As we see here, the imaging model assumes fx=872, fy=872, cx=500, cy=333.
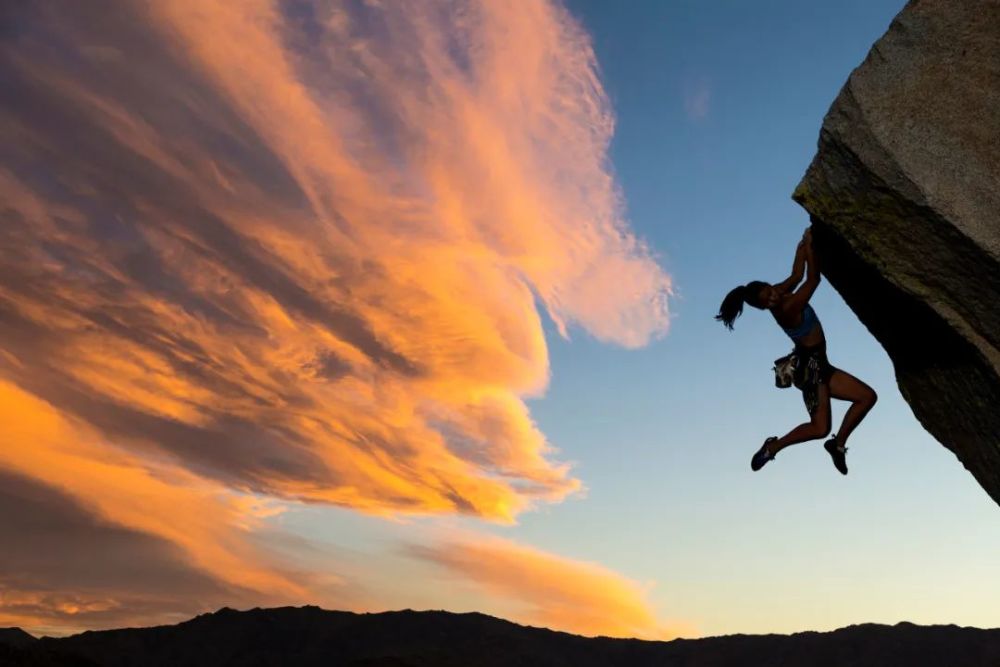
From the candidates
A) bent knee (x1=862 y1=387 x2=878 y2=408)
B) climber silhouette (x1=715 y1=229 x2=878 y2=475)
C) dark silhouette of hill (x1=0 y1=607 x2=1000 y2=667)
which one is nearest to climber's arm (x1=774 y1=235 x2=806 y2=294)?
climber silhouette (x1=715 y1=229 x2=878 y2=475)

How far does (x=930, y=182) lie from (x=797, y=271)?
4.99 ft

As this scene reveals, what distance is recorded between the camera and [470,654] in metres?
88.3

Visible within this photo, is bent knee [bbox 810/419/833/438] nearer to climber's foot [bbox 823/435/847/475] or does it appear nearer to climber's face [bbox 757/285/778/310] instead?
climber's foot [bbox 823/435/847/475]

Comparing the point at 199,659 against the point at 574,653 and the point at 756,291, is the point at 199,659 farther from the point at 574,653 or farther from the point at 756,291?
the point at 756,291

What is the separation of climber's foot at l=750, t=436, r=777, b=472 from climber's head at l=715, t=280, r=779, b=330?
3.98 ft

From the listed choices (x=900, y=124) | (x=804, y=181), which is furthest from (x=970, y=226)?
(x=804, y=181)

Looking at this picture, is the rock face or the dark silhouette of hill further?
the dark silhouette of hill

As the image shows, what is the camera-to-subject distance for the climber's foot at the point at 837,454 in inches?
309

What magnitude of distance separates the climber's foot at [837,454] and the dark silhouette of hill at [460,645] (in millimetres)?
73993

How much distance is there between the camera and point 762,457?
27.1 feet

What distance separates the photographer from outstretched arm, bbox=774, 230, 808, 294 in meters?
7.71

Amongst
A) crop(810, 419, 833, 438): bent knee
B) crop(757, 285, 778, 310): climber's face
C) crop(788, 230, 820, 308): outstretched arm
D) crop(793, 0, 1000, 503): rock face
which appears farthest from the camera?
crop(810, 419, 833, 438): bent knee

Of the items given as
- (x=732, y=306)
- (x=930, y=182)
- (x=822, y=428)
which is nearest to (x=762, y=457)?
(x=822, y=428)

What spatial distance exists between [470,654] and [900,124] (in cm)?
8877
